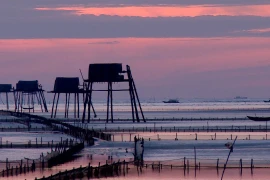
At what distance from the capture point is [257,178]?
5903 centimetres

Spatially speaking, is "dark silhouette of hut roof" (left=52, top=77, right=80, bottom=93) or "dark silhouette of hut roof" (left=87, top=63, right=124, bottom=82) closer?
"dark silhouette of hut roof" (left=87, top=63, right=124, bottom=82)

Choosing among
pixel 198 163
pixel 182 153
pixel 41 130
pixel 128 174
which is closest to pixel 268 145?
pixel 182 153

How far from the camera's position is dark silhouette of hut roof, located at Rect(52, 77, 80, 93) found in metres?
190

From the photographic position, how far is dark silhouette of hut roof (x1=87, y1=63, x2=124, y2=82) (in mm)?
148625

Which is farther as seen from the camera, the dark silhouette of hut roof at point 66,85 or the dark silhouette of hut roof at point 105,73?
the dark silhouette of hut roof at point 66,85

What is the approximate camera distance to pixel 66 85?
191 m

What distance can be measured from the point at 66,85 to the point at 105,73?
43.2 m

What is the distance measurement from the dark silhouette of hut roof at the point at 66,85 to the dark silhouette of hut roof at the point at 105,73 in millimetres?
40798

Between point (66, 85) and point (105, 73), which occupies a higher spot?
point (105, 73)

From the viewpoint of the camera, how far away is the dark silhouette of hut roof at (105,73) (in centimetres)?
14862

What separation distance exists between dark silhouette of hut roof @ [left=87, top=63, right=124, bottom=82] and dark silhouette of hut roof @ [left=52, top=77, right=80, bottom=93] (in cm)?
4080

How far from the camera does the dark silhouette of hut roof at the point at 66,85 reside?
190 m

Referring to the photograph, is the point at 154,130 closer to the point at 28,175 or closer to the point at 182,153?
the point at 182,153

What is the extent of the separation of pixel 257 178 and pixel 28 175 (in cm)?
1396
